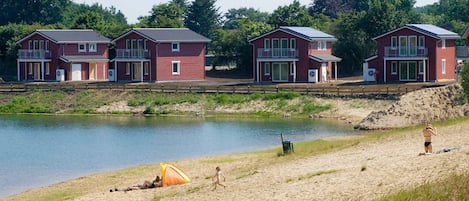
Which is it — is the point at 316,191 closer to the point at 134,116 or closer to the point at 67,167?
the point at 67,167

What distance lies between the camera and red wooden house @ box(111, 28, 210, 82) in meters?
95.9

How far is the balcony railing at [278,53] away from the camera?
297 ft

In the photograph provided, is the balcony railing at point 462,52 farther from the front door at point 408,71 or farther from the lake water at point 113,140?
the lake water at point 113,140

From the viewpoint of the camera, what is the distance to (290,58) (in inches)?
3553

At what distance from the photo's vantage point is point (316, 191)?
30359mm

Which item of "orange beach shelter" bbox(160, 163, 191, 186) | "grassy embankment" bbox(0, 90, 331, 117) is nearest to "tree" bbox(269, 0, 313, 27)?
"grassy embankment" bbox(0, 90, 331, 117)

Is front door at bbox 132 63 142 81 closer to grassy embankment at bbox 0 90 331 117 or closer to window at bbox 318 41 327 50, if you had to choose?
grassy embankment at bbox 0 90 331 117

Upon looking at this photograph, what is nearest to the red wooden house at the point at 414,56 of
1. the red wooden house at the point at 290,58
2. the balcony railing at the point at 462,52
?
the balcony railing at the point at 462,52

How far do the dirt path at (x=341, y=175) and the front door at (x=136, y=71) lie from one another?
54953 mm

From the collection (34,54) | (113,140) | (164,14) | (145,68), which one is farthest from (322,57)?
(164,14)

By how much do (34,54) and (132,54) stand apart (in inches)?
432

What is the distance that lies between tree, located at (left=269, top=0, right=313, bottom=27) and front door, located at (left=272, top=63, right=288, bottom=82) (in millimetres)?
19794

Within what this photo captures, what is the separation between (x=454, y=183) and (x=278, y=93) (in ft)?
176

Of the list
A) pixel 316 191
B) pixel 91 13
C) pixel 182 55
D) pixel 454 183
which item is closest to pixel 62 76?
pixel 182 55
